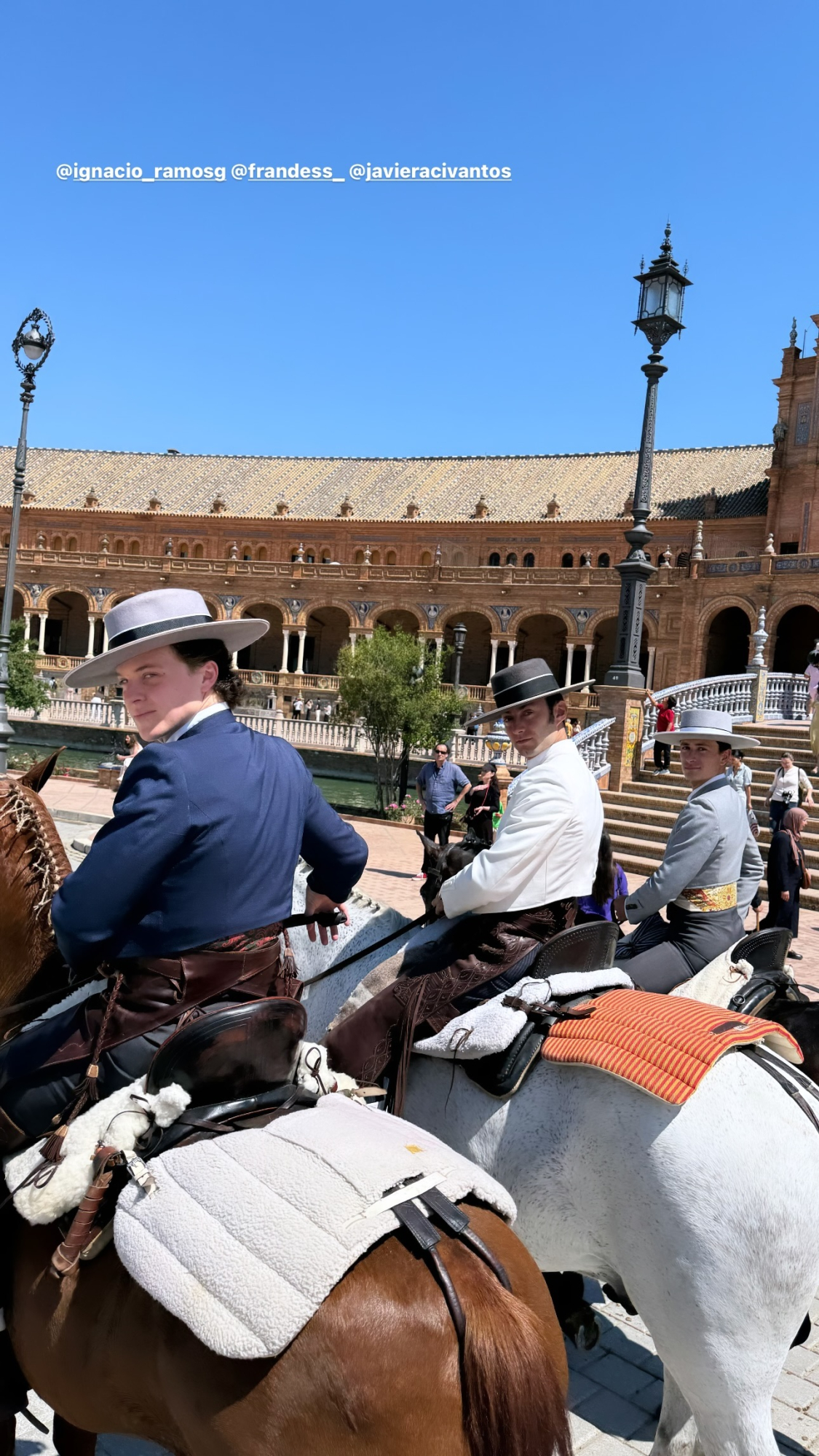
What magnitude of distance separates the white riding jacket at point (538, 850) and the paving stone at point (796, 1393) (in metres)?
2.12

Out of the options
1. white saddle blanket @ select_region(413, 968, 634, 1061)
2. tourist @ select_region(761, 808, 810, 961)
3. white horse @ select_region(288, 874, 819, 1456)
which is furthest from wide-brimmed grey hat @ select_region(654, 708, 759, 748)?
tourist @ select_region(761, 808, 810, 961)

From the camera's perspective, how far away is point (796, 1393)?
11.9 ft

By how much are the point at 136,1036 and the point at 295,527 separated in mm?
56545

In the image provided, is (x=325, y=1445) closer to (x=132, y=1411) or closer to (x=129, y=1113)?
(x=132, y=1411)

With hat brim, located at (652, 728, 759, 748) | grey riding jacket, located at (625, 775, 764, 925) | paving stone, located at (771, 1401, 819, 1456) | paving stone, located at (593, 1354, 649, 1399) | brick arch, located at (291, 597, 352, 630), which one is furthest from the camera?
brick arch, located at (291, 597, 352, 630)

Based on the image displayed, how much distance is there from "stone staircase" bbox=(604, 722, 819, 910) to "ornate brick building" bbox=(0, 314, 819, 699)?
76.5 ft

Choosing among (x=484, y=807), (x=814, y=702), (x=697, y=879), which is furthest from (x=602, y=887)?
(x=814, y=702)

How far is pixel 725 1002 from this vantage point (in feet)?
12.8

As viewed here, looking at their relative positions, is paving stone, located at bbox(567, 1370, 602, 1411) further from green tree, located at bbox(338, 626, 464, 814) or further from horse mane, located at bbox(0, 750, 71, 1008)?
green tree, located at bbox(338, 626, 464, 814)

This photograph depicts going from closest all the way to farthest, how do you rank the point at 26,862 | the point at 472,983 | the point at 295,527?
the point at 26,862 → the point at 472,983 → the point at 295,527

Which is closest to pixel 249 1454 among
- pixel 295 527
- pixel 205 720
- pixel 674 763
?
pixel 205 720

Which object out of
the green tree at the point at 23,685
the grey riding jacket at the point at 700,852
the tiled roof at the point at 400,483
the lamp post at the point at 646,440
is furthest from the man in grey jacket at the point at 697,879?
the tiled roof at the point at 400,483

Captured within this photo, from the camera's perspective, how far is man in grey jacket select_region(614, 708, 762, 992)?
3.99 metres

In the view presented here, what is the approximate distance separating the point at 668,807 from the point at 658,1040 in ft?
44.5
